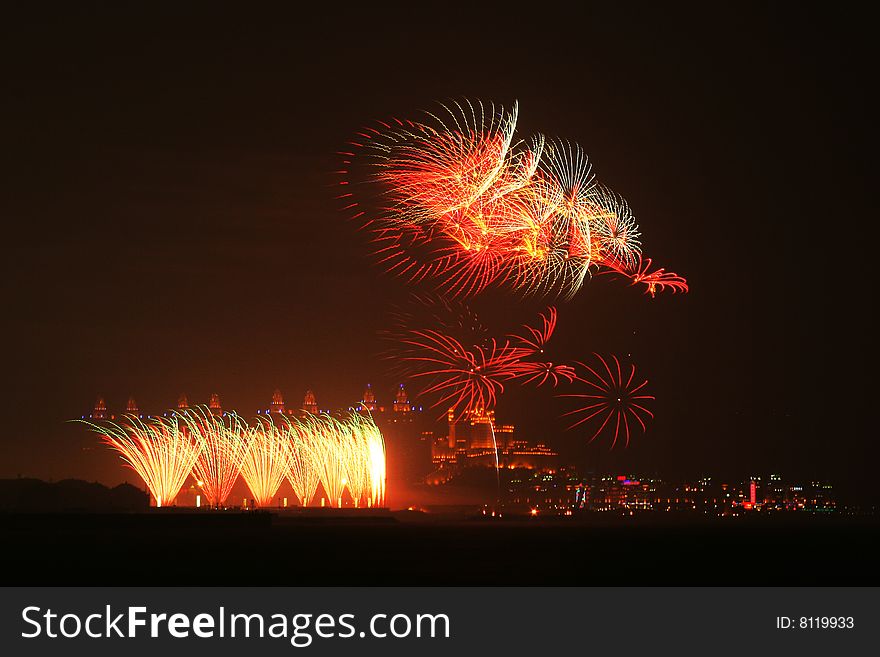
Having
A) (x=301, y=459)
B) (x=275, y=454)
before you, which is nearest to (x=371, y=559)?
(x=301, y=459)

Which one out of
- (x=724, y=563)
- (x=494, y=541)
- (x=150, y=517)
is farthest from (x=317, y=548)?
(x=150, y=517)

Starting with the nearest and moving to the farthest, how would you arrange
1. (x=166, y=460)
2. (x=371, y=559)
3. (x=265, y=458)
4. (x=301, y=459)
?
(x=371, y=559)
(x=301, y=459)
(x=166, y=460)
(x=265, y=458)

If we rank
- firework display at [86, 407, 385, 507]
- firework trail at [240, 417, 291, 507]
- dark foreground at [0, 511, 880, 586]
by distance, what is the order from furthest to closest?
firework trail at [240, 417, 291, 507] → firework display at [86, 407, 385, 507] → dark foreground at [0, 511, 880, 586]

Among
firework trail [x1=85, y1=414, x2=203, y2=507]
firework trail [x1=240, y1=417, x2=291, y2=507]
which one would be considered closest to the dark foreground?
firework trail [x1=85, y1=414, x2=203, y2=507]

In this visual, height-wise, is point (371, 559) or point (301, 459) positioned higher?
point (301, 459)

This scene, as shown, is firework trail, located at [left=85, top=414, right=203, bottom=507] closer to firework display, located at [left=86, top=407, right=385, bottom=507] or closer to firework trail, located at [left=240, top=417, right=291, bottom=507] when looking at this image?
firework display, located at [left=86, top=407, right=385, bottom=507]

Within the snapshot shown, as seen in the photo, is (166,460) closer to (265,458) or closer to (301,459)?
(265,458)

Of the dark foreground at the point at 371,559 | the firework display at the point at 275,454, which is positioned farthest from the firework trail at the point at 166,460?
the dark foreground at the point at 371,559

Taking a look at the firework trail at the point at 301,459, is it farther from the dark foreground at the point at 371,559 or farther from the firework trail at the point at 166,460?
the firework trail at the point at 166,460
